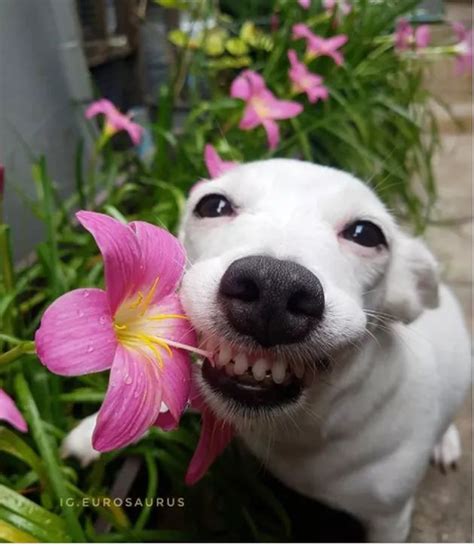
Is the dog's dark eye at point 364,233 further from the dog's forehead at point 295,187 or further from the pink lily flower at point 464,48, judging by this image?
the pink lily flower at point 464,48

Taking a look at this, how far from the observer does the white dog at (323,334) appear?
56cm

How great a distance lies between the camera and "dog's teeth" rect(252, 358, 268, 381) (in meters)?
0.59

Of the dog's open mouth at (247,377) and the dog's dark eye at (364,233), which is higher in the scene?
the dog's dark eye at (364,233)

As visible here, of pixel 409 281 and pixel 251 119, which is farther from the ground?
pixel 251 119

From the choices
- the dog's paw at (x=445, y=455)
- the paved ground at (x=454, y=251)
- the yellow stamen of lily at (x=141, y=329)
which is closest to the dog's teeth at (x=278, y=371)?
the yellow stamen of lily at (x=141, y=329)

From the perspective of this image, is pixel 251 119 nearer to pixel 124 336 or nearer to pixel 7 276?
pixel 7 276

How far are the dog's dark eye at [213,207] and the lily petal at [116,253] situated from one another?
335mm

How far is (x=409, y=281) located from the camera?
93 centimetres

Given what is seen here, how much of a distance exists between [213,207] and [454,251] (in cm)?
165

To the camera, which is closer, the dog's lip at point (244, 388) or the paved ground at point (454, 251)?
the dog's lip at point (244, 388)

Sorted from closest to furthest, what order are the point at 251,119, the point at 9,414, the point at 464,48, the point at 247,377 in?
the point at 9,414 < the point at 247,377 < the point at 251,119 < the point at 464,48

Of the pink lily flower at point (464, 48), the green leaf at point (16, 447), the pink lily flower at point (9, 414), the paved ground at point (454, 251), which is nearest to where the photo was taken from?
the pink lily flower at point (9, 414)

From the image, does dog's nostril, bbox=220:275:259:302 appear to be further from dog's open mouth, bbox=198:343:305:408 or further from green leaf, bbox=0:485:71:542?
green leaf, bbox=0:485:71:542

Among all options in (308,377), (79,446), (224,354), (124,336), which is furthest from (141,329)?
(79,446)
